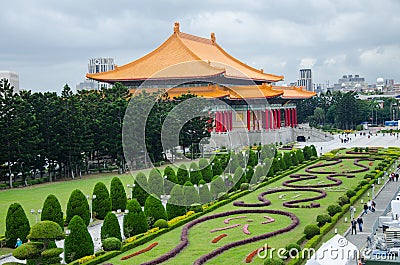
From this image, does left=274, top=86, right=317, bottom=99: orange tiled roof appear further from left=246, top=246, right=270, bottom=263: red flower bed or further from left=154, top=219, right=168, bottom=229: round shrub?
left=246, top=246, right=270, bottom=263: red flower bed

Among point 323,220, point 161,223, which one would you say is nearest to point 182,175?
point 161,223

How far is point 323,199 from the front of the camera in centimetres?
2738

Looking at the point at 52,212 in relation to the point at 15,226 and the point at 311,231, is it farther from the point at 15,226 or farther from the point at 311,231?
the point at 311,231

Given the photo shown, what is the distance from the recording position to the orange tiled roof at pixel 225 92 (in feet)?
182

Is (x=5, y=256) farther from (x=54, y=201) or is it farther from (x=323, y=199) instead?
(x=323, y=199)

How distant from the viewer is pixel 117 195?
25672mm

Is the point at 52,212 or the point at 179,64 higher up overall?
the point at 179,64

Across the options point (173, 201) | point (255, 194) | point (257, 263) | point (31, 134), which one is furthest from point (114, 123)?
point (257, 263)

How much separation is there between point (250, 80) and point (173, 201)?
135ft

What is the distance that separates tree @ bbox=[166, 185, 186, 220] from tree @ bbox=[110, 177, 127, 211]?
2635 millimetres

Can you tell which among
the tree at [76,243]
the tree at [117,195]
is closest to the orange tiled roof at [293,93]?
the tree at [117,195]

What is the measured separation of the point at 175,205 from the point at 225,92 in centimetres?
3311

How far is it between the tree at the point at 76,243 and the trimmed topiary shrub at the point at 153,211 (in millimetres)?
4634

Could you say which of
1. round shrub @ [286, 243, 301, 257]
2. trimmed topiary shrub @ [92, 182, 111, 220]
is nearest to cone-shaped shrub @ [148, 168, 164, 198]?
trimmed topiary shrub @ [92, 182, 111, 220]
